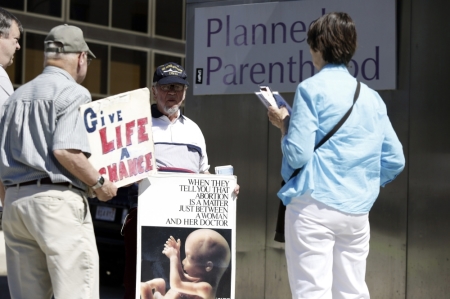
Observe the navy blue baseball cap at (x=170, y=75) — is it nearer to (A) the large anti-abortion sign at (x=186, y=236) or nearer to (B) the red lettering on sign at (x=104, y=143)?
(A) the large anti-abortion sign at (x=186, y=236)

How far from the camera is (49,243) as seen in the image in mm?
4102

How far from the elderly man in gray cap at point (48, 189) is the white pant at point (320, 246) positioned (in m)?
1.01

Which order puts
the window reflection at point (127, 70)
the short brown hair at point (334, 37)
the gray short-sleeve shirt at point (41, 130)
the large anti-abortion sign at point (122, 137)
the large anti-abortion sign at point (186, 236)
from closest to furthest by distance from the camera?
the gray short-sleeve shirt at point (41, 130) < the short brown hair at point (334, 37) < the large anti-abortion sign at point (122, 137) < the large anti-abortion sign at point (186, 236) < the window reflection at point (127, 70)

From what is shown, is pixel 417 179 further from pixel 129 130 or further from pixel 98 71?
pixel 98 71

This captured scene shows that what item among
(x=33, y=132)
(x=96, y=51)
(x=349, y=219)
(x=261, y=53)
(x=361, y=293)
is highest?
(x=96, y=51)

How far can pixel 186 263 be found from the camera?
532 centimetres

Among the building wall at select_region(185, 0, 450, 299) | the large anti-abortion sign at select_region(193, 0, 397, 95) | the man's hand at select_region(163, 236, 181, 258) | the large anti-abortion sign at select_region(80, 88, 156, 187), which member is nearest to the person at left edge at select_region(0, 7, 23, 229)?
the large anti-abortion sign at select_region(80, 88, 156, 187)

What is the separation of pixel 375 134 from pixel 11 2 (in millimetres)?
12365

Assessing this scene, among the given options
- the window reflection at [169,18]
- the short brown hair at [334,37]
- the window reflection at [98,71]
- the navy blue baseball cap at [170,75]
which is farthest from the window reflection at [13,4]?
the short brown hair at [334,37]

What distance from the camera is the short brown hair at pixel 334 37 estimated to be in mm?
4258

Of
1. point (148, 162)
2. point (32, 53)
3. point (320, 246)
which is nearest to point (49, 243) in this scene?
point (148, 162)

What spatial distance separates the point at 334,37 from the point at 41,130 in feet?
5.05

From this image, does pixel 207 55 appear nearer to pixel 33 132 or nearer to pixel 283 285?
pixel 283 285

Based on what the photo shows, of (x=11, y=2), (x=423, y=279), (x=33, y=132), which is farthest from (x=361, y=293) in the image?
(x=11, y=2)
